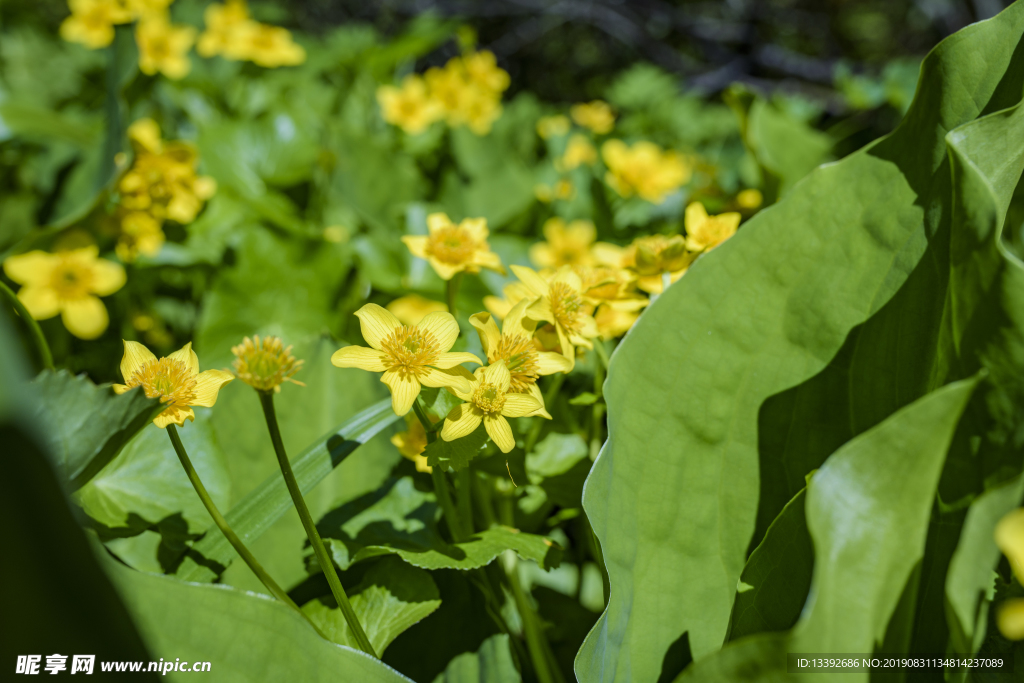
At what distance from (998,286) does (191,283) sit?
1225 mm

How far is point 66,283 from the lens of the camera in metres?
0.82

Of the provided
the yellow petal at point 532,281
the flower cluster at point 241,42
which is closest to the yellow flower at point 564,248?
the yellow petal at point 532,281

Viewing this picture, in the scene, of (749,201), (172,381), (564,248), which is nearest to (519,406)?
(172,381)

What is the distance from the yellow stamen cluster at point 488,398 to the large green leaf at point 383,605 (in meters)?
0.17

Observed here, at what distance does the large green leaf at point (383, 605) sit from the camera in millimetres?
496

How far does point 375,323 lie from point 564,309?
15 cm

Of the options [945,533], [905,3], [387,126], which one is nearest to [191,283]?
[387,126]

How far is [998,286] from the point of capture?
40 cm

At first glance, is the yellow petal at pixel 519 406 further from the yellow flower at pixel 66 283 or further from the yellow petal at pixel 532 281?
the yellow flower at pixel 66 283

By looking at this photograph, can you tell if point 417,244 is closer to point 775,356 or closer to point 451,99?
point 775,356

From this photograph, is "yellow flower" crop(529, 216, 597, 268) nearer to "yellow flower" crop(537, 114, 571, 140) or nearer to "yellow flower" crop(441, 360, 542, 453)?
"yellow flower" crop(441, 360, 542, 453)

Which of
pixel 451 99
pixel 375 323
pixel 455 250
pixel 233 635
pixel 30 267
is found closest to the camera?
pixel 233 635

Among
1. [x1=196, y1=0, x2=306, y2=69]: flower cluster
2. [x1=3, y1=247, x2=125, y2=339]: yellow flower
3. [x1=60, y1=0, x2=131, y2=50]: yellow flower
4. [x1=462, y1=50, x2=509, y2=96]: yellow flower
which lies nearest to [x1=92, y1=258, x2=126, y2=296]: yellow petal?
[x1=3, y1=247, x2=125, y2=339]: yellow flower

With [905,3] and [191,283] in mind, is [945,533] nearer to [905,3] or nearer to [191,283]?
[191,283]
